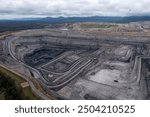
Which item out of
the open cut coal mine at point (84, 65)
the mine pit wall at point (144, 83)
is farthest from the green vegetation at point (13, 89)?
the mine pit wall at point (144, 83)

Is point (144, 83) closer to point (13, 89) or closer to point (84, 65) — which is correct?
point (84, 65)

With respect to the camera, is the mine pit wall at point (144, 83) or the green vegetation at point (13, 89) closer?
the green vegetation at point (13, 89)

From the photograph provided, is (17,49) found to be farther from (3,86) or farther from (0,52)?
(3,86)

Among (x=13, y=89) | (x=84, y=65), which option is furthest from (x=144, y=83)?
(x=13, y=89)

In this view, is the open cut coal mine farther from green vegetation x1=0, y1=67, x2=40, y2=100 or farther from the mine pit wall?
green vegetation x1=0, y1=67, x2=40, y2=100

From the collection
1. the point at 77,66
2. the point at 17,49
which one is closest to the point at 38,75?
the point at 77,66

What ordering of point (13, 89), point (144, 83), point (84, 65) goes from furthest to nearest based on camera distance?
point (84, 65)
point (144, 83)
point (13, 89)

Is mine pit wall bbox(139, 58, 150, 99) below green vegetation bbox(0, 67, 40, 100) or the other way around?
below

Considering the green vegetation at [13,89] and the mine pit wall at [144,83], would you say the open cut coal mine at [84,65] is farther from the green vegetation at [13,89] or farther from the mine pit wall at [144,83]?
the green vegetation at [13,89]

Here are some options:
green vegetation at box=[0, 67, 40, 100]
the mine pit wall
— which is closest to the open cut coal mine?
the mine pit wall
